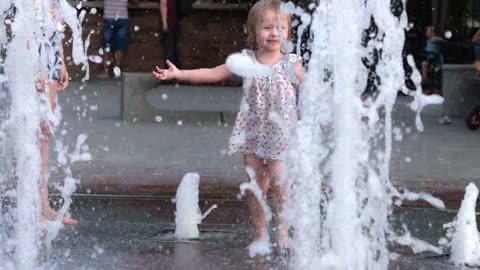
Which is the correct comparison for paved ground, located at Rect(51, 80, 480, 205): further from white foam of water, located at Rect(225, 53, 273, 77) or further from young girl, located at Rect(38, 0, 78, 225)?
white foam of water, located at Rect(225, 53, 273, 77)

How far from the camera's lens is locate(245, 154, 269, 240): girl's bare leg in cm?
607

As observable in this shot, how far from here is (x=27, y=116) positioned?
19.6 ft

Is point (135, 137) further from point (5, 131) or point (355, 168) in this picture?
point (355, 168)

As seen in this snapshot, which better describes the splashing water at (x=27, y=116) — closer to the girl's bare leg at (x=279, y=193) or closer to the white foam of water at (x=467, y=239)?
the girl's bare leg at (x=279, y=193)

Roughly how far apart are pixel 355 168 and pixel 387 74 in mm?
526

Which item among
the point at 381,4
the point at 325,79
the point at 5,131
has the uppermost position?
the point at 381,4

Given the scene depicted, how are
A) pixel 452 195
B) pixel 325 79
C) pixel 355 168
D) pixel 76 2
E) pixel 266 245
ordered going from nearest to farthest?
pixel 355 168, pixel 325 79, pixel 266 245, pixel 452 195, pixel 76 2

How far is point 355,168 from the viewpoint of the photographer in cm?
503

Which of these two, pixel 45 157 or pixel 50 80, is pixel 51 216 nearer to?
pixel 45 157

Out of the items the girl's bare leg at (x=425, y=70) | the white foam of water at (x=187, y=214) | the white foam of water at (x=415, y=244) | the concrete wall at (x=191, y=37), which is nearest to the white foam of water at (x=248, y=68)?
the white foam of water at (x=187, y=214)

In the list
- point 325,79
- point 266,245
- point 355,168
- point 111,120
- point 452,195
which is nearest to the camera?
point 355,168

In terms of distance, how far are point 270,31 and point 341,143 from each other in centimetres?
118

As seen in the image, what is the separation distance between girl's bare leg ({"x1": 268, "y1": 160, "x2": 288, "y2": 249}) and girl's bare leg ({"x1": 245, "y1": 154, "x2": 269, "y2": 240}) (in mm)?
58

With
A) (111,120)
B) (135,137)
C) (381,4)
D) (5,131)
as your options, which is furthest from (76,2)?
(381,4)
